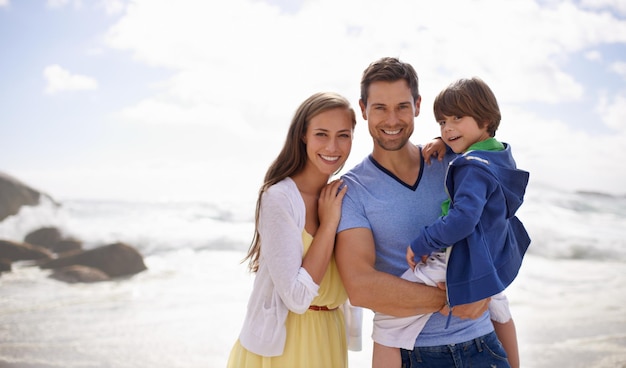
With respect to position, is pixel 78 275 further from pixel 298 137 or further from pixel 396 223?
pixel 396 223

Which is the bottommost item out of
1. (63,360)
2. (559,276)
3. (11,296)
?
(63,360)

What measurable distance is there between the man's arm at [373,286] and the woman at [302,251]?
73 millimetres

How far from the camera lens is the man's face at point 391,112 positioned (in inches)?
87.0

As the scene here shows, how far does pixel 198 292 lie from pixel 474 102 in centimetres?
686

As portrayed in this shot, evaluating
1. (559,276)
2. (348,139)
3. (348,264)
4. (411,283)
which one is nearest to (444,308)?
(411,283)

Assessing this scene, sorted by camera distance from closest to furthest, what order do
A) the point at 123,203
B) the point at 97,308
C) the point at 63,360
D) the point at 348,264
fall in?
1. the point at 348,264
2. the point at 63,360
3. the point at 97,308
4. the point at 123,203

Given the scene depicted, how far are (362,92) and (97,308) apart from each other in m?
6.18

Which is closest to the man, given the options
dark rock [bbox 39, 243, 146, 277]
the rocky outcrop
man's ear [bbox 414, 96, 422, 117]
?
man's ear [bbox 414, 96, 422, 117]

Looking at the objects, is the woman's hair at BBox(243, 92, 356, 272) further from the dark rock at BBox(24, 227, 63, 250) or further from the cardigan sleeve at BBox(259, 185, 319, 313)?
the dark rock at BBox(24, 227, 63, 250)

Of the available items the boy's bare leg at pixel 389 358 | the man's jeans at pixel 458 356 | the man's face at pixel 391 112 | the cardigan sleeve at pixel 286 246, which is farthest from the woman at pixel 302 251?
the man's jeans at pixel 458 356

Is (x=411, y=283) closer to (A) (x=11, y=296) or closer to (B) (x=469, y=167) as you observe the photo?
(B) (x=469, y=167)

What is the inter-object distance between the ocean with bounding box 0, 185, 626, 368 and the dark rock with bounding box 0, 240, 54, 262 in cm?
32

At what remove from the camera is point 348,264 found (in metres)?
2.04

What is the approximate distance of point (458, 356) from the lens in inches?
78.5
